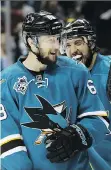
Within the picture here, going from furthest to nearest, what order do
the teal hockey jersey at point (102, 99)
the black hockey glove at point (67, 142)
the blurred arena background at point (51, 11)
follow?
the blurred arena background at point (51, 11)
the teal hockey jersey at point (102, 99)
the black hockey glove at point (67, 142)

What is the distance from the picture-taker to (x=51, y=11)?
2299mm

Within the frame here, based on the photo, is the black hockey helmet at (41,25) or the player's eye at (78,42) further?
the player's eye at (78,42)

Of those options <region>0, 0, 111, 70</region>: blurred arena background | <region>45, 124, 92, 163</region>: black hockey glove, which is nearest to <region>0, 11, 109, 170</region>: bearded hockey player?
<region>45, 124, 92, 163</region>: black hockey glove

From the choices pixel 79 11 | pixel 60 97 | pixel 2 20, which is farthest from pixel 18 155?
pixel 2 20

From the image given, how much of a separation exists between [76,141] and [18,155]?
0.16 meters

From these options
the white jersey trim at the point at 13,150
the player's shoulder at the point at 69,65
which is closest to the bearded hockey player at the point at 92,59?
the player's shoulder at the point at 69,65

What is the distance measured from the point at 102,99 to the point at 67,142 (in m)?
0.33

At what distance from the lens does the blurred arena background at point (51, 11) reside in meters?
1.98

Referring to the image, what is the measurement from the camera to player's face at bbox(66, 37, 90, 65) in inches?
64.6

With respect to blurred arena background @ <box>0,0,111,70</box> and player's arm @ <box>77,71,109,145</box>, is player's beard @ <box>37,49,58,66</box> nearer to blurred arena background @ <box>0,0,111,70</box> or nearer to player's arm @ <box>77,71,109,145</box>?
player's arm @ <box>77,71,109,145</box>

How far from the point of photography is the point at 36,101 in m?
1.37

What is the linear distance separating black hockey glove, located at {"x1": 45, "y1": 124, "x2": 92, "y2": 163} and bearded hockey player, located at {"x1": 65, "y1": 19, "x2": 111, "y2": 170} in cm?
25

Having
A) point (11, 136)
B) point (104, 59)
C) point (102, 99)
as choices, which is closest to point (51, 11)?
point (104, 59)

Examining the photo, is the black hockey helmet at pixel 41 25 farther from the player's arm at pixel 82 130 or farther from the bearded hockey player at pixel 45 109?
the player's arm at pixel 82 130
